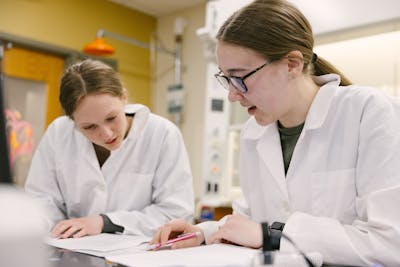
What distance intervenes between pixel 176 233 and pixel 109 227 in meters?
0.28

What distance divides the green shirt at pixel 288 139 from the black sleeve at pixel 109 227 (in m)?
0.55

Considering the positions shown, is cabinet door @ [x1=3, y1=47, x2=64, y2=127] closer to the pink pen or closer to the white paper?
the pink pen

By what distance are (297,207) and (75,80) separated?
0.81 m

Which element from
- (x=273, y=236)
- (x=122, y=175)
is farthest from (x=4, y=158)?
(x=122, y=175)

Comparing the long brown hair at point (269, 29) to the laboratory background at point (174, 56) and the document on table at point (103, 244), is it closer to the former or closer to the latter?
the document on table at point (103, 244)

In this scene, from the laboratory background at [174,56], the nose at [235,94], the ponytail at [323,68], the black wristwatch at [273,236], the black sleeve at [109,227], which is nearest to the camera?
the black wristwatch at [273,236]

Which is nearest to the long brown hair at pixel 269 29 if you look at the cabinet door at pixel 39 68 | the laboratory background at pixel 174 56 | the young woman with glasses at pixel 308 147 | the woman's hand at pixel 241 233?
the young woman with glasses at pixel 308 147

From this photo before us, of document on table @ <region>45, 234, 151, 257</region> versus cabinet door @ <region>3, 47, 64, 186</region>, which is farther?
cabinet door @ <region>3, 47, 64, 186</region>

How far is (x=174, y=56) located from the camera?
4.42 metres

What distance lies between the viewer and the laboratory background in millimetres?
2252

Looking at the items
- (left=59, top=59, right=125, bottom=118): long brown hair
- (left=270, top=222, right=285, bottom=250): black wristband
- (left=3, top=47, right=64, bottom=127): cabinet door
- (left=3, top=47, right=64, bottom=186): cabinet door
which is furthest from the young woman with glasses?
(left=3, top=47, right=64, bottom=127): cabinet door

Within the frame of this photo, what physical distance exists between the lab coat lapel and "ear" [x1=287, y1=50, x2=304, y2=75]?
206mm

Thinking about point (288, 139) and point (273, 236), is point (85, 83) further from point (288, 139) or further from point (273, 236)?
point (273, 236)

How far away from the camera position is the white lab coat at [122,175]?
1507 millimetres
